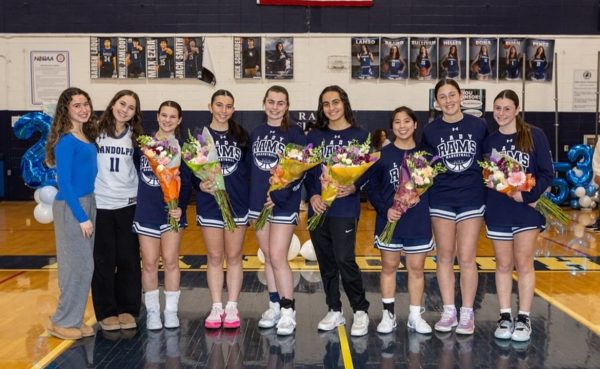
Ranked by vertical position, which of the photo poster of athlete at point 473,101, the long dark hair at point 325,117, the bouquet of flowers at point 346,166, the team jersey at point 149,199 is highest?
the photo poster of athlete at point 473,101

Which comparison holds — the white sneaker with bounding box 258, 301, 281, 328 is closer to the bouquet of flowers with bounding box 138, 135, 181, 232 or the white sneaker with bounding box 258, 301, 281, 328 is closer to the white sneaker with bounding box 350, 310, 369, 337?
the white sneaker with bounding box 350, 310, 369, 337

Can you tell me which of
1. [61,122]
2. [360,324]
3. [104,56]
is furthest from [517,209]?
[104,56]

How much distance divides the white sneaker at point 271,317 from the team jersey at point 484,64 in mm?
8662

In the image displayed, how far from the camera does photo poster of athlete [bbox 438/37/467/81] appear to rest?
11703mm

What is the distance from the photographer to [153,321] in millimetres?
4250

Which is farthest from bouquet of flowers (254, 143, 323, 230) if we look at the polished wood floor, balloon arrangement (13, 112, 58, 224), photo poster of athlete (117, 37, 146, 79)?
photo poster of athlete (117, 37, 146, 79)

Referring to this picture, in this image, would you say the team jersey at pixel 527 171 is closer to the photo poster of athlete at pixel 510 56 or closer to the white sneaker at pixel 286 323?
the white sneaker at pixel 286 323

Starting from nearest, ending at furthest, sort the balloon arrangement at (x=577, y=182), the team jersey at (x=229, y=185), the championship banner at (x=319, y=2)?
the team jersey at (x=229, y=185) < the balloon arrangement at (x=577, y=182) < the championship banner at (x=319, y=2)

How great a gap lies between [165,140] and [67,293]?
3.77ft

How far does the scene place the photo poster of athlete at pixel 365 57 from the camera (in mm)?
11719

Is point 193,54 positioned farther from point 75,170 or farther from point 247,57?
point 75,170

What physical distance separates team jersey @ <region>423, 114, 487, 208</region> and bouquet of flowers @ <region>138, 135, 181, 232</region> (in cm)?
163

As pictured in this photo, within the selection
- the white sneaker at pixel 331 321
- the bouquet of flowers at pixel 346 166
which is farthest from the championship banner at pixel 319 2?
the white sneaker at pixel 331 321

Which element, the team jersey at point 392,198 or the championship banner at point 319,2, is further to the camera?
the championship banner at point 319,2
